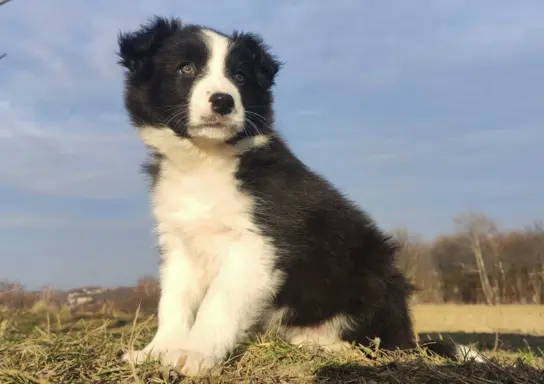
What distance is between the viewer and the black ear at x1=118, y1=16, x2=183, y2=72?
4613 millimetres

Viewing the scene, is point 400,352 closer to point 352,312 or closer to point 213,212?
point 352,312

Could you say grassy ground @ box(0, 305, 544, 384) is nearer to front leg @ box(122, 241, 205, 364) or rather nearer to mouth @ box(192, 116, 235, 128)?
front leg @ box(122, 241, 205, 364)

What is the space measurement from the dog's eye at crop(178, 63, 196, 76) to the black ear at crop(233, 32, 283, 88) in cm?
61

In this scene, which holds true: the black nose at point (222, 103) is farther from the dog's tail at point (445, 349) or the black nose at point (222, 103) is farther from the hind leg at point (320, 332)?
the dog's tail at point (445, 349)

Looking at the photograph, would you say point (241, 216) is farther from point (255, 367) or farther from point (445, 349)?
point (445, 349)

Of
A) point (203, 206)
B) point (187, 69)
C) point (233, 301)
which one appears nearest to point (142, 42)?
point (187, 69)

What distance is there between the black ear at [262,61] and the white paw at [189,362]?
2379mm

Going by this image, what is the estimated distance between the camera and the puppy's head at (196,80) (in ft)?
13.5

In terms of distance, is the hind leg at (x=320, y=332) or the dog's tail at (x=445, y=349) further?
the hind leg at (x=320, y=332)

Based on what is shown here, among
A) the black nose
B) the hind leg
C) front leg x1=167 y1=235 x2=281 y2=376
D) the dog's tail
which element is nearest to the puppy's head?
the black nose

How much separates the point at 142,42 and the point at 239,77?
0.85 meters

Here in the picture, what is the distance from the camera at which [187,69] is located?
439 centimetres

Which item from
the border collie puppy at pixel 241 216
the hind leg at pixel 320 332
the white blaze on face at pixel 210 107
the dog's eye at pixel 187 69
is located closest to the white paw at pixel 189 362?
the border collie puppy at pixel 241 216

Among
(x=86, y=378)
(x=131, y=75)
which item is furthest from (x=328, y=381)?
(x=131, y=75)
